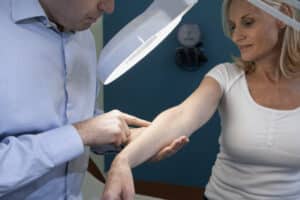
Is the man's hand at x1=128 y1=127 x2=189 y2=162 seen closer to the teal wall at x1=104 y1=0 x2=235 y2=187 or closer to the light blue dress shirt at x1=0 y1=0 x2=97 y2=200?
the light blue dress shirt at x1=0 y1=0 x2=97 y2=200

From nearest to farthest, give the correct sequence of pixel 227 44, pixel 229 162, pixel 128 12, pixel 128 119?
1. pixel 128 119
2. pixel 229 162
3. pixel 227 44
4. pixel 128 12

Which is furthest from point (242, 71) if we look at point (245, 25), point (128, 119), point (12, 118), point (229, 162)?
point (12, 118)

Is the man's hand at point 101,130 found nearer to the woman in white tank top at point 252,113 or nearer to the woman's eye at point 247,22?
the woman in white tank top at point 252,113

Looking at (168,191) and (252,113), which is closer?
(252,113)

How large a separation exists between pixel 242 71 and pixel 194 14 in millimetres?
1271

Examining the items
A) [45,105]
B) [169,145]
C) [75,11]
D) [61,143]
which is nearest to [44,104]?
[45,105]

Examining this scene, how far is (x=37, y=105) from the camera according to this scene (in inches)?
44.3

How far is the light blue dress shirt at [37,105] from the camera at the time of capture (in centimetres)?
104

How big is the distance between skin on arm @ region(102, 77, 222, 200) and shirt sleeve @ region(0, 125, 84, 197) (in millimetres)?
110

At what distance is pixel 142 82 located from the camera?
2867mm

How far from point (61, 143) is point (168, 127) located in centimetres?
36

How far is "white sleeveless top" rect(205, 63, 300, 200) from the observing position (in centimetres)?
133

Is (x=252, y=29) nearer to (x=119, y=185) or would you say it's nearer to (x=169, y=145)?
(x=169, y=145)

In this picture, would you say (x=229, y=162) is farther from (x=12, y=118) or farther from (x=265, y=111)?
(x=12, y=118)
